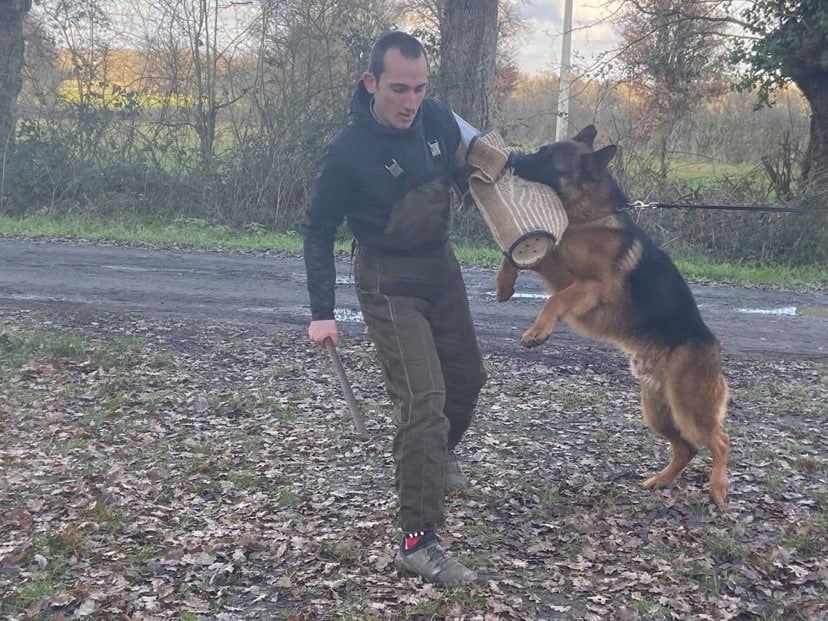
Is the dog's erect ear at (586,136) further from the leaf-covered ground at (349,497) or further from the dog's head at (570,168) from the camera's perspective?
the leaf-covered ground at (349,497)

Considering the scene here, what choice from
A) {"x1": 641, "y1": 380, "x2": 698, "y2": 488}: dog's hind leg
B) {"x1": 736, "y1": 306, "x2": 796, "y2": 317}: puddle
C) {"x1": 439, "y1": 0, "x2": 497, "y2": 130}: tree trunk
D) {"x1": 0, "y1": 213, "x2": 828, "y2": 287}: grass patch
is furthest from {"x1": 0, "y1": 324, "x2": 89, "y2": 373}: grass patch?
{"x1": 439, "y1": 0, "x2": 497, "y2": 130}: tree trunk

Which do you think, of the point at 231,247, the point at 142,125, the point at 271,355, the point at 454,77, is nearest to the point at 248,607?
the point at 271,355

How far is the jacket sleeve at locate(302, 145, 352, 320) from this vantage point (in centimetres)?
417

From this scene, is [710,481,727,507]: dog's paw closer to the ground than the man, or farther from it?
closer to the ground

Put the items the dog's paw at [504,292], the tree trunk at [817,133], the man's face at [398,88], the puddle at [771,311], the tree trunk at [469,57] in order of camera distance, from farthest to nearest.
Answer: the tree trunk at [469,57] → the tree trunk at [817,133] → the puddle at [771,311] → the dog's paw at [504,292] → the man's face at [398,88]

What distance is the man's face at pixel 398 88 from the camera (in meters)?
4.01

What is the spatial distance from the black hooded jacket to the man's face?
2.4 inches

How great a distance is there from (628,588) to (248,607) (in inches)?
72.5

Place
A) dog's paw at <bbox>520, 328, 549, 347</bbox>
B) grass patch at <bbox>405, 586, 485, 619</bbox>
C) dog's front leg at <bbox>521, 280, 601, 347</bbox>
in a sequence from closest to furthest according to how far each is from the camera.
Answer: grass patch at <bbox>405, 586, 485, 619</bbox>
dog's paw at <bbox>520, 328, 549, 347</bbox>
dog's front leg at <bbox>521, 280, 601, 347</bbox>

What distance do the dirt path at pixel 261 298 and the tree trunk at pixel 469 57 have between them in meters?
4.55

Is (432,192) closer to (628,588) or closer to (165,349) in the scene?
(628,588)

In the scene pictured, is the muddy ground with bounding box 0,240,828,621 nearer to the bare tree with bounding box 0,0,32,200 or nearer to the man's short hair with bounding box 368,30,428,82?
the man's short hair with bounding box 368,30,428,82

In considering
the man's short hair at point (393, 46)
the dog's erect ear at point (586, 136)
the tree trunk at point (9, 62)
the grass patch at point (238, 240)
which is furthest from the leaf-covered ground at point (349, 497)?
the tree trunk at point (9, 62)

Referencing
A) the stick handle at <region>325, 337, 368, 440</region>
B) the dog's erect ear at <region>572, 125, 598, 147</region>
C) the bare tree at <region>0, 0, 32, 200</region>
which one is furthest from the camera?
the bare tree at <region>0, 0, 32, 200</region>
